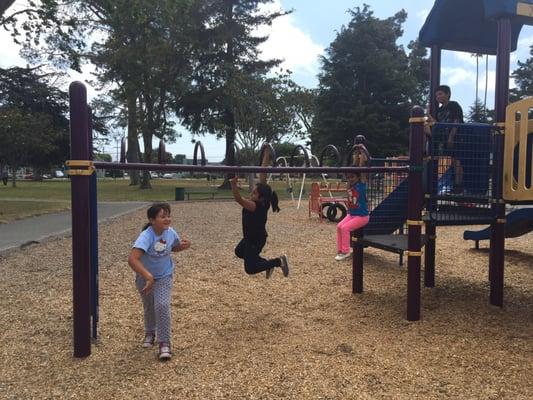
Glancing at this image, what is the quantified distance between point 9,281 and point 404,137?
35.1m

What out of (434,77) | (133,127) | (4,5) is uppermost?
(4,5)

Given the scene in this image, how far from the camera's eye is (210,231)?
1133 centimetres

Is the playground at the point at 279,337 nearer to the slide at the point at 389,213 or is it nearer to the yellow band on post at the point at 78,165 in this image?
the slide at the point at 389,213

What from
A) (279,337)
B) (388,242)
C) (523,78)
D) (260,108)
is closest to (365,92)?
(260,108)

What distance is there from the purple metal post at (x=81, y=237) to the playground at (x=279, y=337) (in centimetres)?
20

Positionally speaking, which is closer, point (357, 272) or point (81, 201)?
point (81, 201)

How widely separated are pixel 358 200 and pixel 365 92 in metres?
34.2

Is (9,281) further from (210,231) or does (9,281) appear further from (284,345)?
(210,231)

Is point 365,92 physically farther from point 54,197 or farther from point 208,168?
point 208,168

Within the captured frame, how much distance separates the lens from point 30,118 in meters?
36.2

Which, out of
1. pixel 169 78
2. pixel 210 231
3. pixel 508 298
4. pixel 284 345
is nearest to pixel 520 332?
pixel 508 298

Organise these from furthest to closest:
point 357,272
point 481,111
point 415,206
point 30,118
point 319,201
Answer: point 30,118 < point 319,201 < point 481,111 < point 357,272 < point 415,206

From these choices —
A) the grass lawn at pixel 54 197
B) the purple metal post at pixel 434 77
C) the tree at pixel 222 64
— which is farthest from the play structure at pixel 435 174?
the tree at pixel 222 64

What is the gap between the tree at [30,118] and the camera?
3291 centimetres
